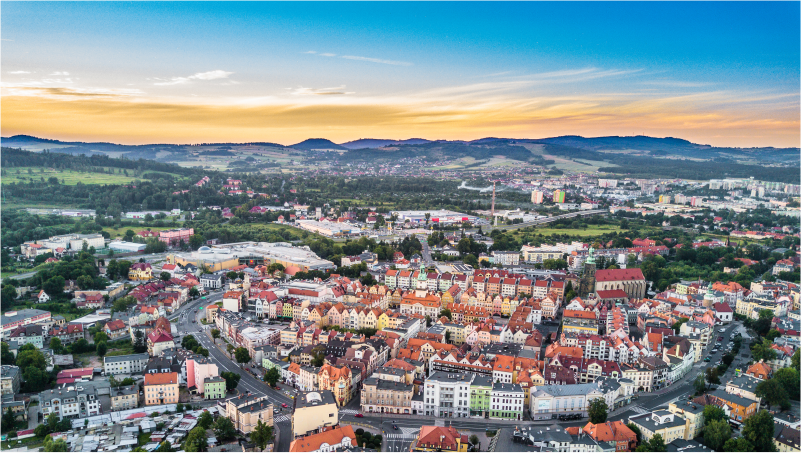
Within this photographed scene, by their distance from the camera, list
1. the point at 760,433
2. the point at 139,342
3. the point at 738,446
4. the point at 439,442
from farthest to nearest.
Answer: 1. the point at 139,342
2. the point at 760,433
3. the point at 738,446
4. the point at 439,442

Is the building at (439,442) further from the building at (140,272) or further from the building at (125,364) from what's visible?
the building at (140,272)

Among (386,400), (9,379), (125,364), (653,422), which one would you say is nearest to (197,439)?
(386,400)

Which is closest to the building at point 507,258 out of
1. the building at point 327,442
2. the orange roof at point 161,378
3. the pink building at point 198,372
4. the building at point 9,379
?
the pink building at point 198,372

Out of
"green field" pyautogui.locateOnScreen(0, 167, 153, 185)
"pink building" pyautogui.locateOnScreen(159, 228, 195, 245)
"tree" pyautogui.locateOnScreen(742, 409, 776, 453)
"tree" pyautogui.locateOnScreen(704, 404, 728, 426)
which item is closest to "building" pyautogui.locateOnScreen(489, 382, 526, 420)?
"tree" pyautogui.locateOnScreen(704, 404, 728, 426)

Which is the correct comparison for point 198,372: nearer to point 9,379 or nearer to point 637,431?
point 9,379

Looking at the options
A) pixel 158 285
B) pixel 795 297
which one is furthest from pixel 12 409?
pixel 795 297
